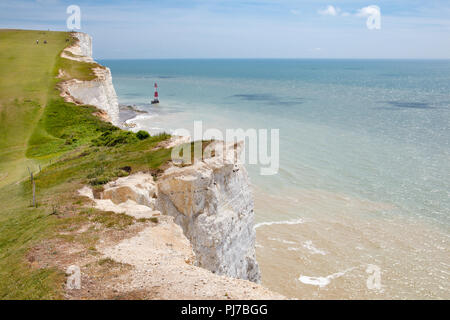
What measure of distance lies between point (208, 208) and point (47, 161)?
15368mm

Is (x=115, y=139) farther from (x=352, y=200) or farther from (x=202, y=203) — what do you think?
(x=352, y=200)

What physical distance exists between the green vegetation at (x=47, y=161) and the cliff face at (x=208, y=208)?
2.34 m

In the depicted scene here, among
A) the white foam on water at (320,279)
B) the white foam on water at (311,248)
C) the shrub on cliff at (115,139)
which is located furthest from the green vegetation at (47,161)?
the white foam on water at (311,248)

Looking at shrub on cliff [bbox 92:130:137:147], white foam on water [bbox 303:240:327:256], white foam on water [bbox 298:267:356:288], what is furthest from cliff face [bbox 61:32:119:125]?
white foam on water [bbox 298:267:356:288]

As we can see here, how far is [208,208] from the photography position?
56.2 feet

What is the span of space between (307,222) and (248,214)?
34.1 ft

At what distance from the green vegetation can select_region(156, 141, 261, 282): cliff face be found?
2342 mm

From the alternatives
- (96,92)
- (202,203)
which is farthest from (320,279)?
(96,92)

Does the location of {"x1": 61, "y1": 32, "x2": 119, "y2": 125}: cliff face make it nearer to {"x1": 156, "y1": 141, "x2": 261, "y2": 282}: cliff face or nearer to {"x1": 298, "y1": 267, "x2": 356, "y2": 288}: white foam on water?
{"x1": 156, "y1": 141, "x2": 261, "y2": 282}: cliff face

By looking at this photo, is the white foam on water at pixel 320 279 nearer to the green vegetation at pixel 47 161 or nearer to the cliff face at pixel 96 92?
the green vegetation at pixel 47 161

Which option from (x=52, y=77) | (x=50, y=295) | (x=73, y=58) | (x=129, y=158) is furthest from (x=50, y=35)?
(x=50, y=295)

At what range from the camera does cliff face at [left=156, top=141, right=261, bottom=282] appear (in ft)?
55.0

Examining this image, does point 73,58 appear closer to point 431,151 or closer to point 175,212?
point 175,212

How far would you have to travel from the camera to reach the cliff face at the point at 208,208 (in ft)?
55.0
